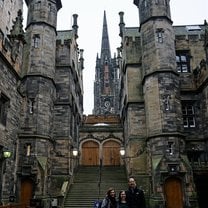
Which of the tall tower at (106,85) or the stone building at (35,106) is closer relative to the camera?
the stone building at (35,106)

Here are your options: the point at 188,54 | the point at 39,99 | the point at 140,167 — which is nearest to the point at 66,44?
the point at 39,99

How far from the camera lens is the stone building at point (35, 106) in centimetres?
1639

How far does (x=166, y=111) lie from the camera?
65.5ft

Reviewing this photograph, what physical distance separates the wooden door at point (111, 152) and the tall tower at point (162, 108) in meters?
11.8

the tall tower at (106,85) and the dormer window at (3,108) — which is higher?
the tall tower at (106,85)

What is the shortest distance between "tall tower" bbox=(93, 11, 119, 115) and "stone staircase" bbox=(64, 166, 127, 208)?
104ft

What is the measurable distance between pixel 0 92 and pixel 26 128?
217 inches

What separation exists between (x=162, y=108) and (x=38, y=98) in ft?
27.7

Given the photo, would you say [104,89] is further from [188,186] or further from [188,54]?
[188,186]

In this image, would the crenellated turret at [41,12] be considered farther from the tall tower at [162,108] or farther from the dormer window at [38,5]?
the tall tower at [162,108]

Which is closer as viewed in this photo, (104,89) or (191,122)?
(191,122)

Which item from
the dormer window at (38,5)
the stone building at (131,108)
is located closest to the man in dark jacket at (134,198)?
the stone building at (131,108)

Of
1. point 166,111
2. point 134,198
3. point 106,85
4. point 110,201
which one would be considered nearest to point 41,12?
point 166,111

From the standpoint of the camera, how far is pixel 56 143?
901 inches
